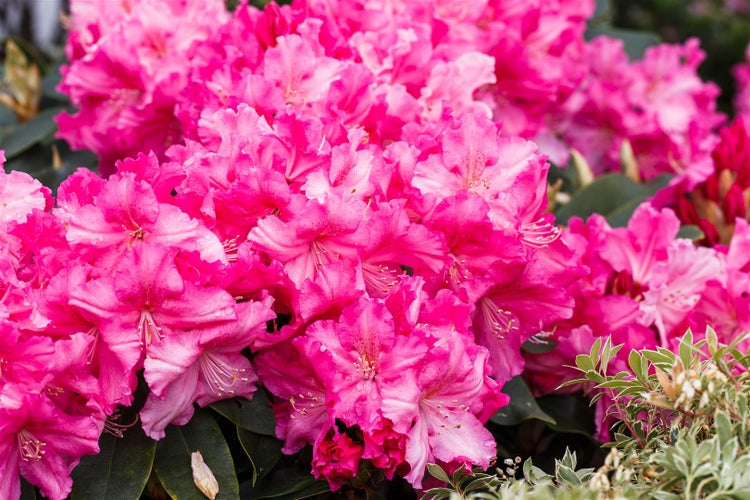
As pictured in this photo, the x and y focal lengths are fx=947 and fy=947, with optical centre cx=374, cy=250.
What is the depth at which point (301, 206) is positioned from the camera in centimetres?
110

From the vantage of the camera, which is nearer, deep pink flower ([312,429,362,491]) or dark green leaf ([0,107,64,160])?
deep pink flower ([312,429,362,491])

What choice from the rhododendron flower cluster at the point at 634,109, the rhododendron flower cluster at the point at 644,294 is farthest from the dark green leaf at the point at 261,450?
the rhododendron flower cluster at the point at 634,109

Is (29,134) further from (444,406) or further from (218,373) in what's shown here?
(444,406)

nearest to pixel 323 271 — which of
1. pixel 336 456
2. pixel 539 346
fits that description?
pixel 336 456

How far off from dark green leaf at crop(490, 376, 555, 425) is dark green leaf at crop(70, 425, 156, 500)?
50 cm

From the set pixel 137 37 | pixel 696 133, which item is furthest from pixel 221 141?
pixel 696 133

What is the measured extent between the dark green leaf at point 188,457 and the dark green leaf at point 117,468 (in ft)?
0.10

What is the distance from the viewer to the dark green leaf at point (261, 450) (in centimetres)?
118

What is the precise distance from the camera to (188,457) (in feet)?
3.84

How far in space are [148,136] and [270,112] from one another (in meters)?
0.38

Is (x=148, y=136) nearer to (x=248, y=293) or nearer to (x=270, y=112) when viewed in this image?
(x=270, y=112)

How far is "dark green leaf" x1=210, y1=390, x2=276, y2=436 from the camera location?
1178 millimetres

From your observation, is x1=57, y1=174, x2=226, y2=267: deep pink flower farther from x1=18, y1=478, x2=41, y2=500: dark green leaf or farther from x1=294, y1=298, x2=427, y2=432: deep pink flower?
x1=18, y1=478, x2=41, y2=500: dark green leaf

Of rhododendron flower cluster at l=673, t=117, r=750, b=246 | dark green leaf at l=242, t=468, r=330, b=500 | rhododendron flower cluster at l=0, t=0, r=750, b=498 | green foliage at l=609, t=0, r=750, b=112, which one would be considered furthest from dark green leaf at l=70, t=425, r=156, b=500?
green foliage at l=609, t=0, r=750, b=112
